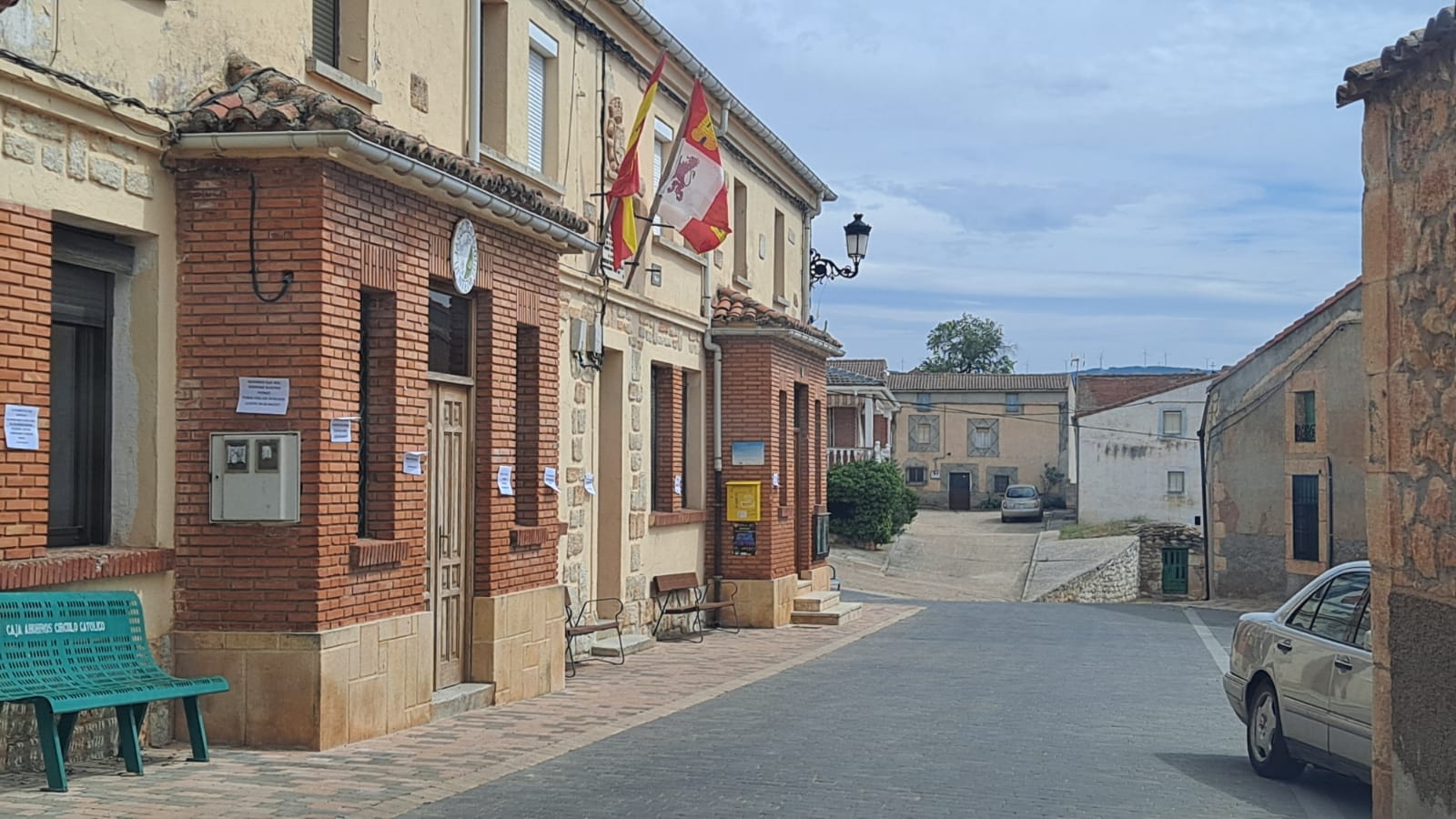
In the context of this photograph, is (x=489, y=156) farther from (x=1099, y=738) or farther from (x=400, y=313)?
(x=1099, y=738)

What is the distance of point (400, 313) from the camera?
1020 cm

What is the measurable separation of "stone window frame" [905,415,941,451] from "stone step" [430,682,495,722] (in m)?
65.8

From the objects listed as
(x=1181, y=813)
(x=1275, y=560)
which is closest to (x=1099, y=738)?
(x=1181, y=813)

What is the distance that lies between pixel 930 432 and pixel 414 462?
67.4 m

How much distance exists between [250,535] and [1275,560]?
28.4 metres

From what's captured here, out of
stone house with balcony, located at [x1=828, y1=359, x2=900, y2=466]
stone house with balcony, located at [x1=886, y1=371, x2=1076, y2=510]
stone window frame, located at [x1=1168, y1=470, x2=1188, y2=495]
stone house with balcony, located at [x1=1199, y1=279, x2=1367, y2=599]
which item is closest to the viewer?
stone house with balcony, located at [x1=1199, y1=279, x2=1367, y2=599]

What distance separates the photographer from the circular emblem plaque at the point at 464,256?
10989 millimetres

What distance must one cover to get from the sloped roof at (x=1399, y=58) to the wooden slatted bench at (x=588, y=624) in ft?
27.8

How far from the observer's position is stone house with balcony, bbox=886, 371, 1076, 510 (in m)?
74.7

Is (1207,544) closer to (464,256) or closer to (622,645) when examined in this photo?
(622,645)

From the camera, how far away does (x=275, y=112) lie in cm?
887

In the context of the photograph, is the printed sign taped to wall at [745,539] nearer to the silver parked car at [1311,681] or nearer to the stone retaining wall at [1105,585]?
the silver parked car at [1311,681]

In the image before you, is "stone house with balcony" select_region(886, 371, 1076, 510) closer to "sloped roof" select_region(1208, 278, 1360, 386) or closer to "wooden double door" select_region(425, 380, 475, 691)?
"sloped roof" select_region(1208, 278, 1360, 386)

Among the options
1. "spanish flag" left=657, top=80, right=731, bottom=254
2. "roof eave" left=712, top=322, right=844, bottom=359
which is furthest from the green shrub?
"spanish flag" left=657, top=80, right=731, bottom=254
